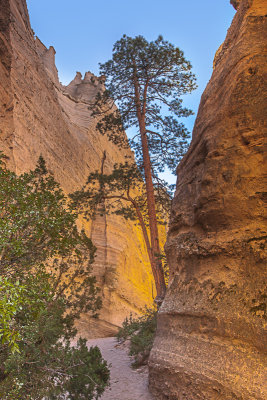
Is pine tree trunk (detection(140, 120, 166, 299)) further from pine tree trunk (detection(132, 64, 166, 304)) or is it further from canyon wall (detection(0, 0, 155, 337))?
canyon wall (detection(0, 0, 155, 337))

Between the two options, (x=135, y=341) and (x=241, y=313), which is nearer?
(x=241, y=313)

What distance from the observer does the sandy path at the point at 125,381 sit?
21.0ft

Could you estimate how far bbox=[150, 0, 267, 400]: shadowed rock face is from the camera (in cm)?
377

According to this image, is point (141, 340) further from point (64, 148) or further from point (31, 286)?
point (64, 148)

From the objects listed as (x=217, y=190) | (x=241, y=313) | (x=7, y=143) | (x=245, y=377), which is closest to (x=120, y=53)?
(x=7, y=143)

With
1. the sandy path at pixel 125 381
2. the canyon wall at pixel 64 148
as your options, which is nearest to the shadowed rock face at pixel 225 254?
the sandy path at pixel 125 381

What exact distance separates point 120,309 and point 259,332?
577 inches

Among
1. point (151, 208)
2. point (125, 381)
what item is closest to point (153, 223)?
point (151, 208)

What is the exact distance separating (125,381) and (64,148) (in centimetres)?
1426

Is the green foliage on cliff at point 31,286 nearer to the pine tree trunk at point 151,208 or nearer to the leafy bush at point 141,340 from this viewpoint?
the leafy bush at point 141,340

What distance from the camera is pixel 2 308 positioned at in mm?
2088

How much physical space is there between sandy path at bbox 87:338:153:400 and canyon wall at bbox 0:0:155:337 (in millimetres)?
5790

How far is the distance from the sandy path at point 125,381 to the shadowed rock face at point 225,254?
1310 millimetres

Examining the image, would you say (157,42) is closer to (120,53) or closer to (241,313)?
(120,53)
